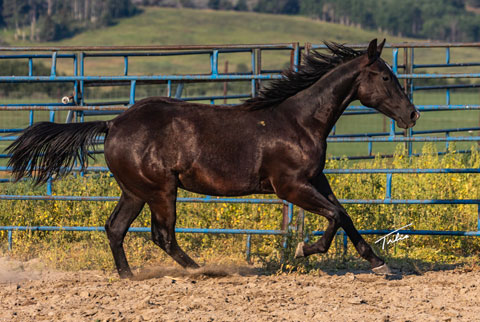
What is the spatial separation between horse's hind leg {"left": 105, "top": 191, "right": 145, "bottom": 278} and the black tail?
462 mm

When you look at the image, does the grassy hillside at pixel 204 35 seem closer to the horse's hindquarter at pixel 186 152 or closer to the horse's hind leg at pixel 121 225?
the horse's hind leg at pixel 121 225

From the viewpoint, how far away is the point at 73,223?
6.96m

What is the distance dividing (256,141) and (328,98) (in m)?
0.67

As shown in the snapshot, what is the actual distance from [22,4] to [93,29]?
1068cm

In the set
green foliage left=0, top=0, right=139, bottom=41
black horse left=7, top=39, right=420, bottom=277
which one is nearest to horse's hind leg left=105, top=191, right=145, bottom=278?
black horse left=7, top=39, right=420, bottom=277

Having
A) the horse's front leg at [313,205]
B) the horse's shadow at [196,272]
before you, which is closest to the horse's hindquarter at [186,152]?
the horse's front leg at [313,205]

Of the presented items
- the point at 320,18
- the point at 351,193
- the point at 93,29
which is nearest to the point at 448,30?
the point at 320,18

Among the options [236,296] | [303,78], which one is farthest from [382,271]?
[303,78]

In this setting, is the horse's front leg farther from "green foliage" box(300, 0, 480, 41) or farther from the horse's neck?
"green foliage" box(300, 0, 480, 41)

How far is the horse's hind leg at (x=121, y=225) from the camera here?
5570mm

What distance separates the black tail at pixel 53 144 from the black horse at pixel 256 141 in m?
0.01

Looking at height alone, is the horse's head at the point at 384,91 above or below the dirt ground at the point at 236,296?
above

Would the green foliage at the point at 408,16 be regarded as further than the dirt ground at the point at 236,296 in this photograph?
Yes

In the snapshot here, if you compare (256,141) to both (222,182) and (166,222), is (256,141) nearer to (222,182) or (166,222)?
(222,182)
